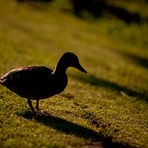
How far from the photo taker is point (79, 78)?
14.2 m

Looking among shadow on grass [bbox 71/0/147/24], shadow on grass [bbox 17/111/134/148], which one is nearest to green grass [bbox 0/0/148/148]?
shadow on grass [bbox 17/111/134/148]

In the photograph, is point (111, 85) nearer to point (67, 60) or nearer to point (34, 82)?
point (67, 60)

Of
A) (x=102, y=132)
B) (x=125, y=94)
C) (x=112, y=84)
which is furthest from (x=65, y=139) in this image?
(x=112, y=84)

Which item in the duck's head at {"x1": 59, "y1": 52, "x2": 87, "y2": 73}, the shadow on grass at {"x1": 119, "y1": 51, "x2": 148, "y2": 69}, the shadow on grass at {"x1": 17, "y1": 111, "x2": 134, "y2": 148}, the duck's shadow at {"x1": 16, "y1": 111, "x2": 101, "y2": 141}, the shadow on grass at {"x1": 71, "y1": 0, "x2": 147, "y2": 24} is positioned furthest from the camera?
the shadow on grass at {"x1": 71, "y1": 0, "x2": 147, "y2": 24}

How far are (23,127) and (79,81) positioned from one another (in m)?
5.68

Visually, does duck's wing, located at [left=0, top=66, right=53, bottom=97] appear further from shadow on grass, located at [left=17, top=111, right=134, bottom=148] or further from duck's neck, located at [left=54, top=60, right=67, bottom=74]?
shadow on grass, located at [left=17, top=111, right=134, bottom=148]

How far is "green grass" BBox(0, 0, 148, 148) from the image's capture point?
324 inches

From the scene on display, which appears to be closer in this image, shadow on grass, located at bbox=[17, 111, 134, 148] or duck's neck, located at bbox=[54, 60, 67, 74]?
shadow on grass, located at bbox=[17, 111, 134, 148]

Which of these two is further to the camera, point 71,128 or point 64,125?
point 64,125

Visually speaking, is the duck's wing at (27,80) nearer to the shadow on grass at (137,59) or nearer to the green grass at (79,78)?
the green grass at (79,78)

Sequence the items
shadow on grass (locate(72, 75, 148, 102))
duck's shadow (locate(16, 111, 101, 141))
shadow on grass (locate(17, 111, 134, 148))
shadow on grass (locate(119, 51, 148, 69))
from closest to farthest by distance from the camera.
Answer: shadow on grass (locate(17, 111, 134, 148)), duck's shadow (locate(16, 111, 101, 141)), shadow on grass (locate(72, 75, 148, 102)), shadow on grass (locate(119, 51, 148, 69))

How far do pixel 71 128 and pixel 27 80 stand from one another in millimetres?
1171

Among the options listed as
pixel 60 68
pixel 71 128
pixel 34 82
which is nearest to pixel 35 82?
pixel 34 82

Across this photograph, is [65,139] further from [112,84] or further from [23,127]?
[112,84]
